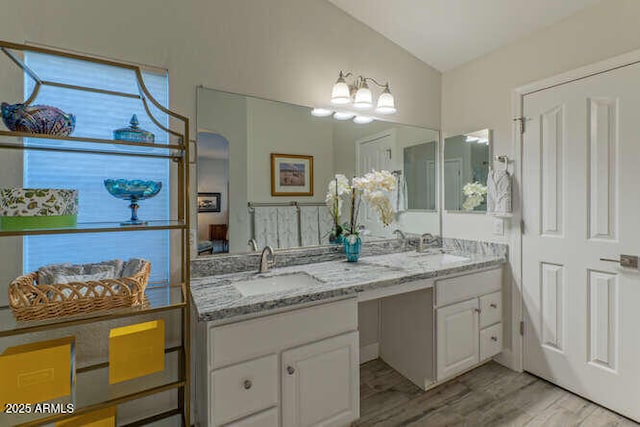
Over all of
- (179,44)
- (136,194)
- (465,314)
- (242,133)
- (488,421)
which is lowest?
(488,421)

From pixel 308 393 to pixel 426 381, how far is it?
3.20ft

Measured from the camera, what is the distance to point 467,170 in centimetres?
254

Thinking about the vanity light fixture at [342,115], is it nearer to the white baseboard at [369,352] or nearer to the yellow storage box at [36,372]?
the white baseboard at [369,352]

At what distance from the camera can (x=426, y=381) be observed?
205 centimetres

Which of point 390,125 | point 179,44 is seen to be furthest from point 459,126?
point 179,44

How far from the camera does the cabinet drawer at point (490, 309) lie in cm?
219

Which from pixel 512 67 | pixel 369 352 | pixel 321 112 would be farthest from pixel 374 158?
pixel 369 352

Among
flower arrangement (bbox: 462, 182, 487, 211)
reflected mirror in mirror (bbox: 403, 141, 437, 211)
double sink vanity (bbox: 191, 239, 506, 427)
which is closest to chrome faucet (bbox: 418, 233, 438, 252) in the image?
double sink vanity (bbox: 191, 239, 506, 427)

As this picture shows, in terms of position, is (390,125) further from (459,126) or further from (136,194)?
(136,194)

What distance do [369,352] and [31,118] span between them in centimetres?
240

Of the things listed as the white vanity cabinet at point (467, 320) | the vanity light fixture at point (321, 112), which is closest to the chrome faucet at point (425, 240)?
the white vanity cabinet at point (467, 320)

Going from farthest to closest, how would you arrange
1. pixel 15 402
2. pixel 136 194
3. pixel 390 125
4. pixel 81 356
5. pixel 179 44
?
pixel 390 125
pixel 179 44
pixel 81 356
pixel 136 194
pixel 15 402

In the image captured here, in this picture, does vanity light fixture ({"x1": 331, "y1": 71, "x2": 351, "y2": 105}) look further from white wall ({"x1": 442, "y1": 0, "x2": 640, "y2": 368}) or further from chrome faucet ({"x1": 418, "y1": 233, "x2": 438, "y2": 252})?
chrome faucet ({"x1": 418, "y1": 233, "x2": 438, "y2": 252})

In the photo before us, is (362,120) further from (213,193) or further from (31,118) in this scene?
(31,118)
